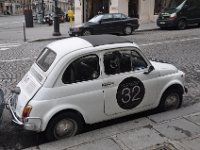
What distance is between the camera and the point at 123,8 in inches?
1003

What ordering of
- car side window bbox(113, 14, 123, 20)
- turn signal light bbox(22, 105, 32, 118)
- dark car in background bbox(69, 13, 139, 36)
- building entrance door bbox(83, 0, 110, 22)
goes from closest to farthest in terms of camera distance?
1. turn signal light bbox(22, 105, 32, 118)
2. dark car in background bbox(69, 13, 139, 36)
3. car side window bbox(113, 14, 123, 20)
4. building entrance door bbox(83, 0, 110, 22)

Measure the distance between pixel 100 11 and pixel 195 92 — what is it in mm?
20026

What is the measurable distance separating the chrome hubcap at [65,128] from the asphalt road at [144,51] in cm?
44

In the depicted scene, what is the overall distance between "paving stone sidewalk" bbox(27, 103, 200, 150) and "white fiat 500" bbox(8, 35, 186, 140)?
29cm

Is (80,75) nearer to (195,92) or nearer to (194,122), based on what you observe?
(194,122)

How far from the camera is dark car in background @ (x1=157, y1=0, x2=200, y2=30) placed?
20672 mm

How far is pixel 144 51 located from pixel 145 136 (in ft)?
27.4

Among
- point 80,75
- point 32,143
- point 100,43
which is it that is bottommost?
point 32,143

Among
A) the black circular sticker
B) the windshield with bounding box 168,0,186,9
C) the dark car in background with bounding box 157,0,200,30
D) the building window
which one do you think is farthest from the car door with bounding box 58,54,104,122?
the building window

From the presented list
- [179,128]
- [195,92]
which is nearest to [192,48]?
[195,92]

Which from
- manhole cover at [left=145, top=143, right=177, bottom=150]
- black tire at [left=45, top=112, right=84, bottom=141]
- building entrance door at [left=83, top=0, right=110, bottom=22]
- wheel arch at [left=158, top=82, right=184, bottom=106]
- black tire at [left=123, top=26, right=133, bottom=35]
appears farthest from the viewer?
building entrance door at [left=83, top=0, right=110, bottom=22]

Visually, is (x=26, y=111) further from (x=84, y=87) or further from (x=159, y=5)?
(x=159, y=5)

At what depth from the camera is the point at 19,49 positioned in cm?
1546

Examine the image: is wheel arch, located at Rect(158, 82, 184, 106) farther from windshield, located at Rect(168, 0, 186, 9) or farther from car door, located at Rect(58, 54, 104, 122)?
windshield, located at Rect(168, 0, 186, 9)
